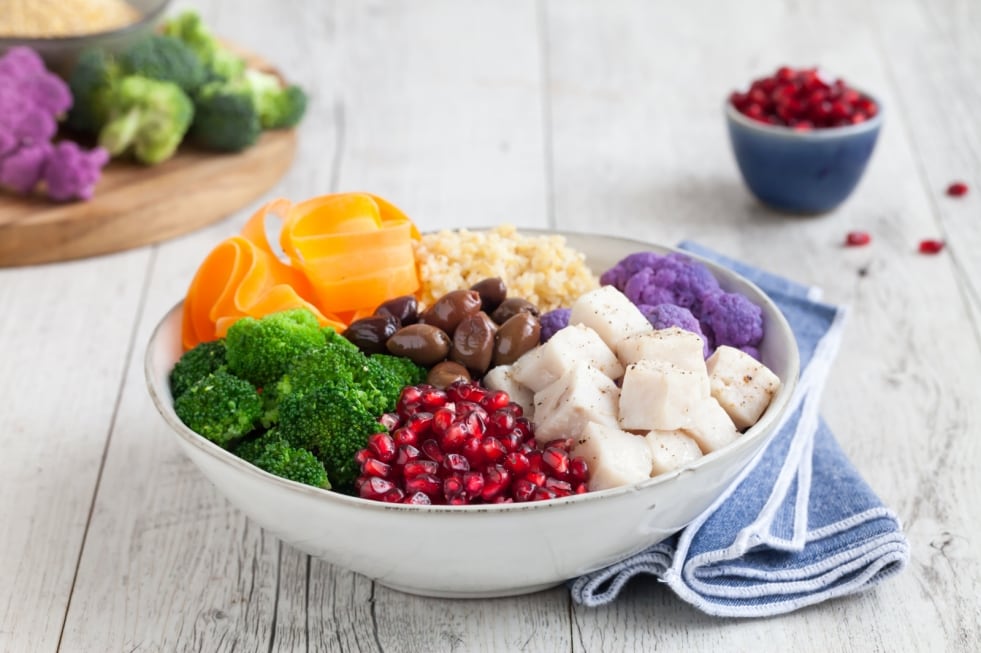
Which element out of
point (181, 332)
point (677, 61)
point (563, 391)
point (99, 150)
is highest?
point (563, 391)

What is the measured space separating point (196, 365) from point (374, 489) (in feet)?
2.02

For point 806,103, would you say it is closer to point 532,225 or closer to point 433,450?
point 532,225

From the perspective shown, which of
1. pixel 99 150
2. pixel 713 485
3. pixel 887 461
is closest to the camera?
pixel 713 485

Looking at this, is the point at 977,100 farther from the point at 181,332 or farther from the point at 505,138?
the point at 181,332

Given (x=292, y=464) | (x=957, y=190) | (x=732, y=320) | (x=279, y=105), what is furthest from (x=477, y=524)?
(x=957, y=190)

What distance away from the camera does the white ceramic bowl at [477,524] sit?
1.98 meters

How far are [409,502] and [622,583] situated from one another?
536 millimetres

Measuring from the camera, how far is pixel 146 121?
161 inches

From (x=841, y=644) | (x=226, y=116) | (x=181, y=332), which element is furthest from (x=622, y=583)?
(x=226, y=116)

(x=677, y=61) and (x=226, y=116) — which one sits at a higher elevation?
(x=226, y=116)

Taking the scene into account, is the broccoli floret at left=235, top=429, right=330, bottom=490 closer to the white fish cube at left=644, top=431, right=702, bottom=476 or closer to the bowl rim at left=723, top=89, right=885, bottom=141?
the white fish cube at left=644, top=431, right=702, bottom=476

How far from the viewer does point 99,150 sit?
13.1 ft

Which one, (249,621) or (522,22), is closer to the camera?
(249,621)

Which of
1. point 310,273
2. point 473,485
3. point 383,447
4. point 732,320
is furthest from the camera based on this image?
point 310,273
